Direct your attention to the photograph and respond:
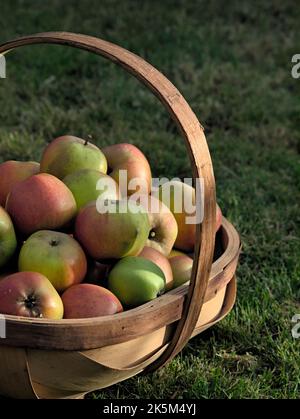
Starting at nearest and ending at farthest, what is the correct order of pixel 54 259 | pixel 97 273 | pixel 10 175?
pixel 54 259 < pixel 97 273 < pixel 10 175

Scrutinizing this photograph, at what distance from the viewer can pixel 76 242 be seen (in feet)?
5.59

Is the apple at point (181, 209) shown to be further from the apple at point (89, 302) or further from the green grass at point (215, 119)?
the apple at point (89, 302)

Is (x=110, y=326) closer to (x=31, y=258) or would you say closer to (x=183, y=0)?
(x=31, y=258)

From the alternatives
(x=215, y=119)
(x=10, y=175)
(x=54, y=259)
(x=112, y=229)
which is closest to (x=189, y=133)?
(x=112, y=229)

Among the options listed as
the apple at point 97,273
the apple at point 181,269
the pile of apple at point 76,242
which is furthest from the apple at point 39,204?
the apple at point 181,269

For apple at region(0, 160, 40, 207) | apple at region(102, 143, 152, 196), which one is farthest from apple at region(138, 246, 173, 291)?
apple at region(0, 160, 40, 207)

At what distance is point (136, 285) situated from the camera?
166 cm

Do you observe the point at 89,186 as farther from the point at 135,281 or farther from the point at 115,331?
the point at 115,331

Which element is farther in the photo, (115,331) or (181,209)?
(181,209)

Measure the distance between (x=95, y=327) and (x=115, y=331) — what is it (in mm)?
45

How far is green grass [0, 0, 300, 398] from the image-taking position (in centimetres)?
194

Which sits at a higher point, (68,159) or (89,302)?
(68,159)

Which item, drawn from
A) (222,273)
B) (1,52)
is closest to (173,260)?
(222,273)
